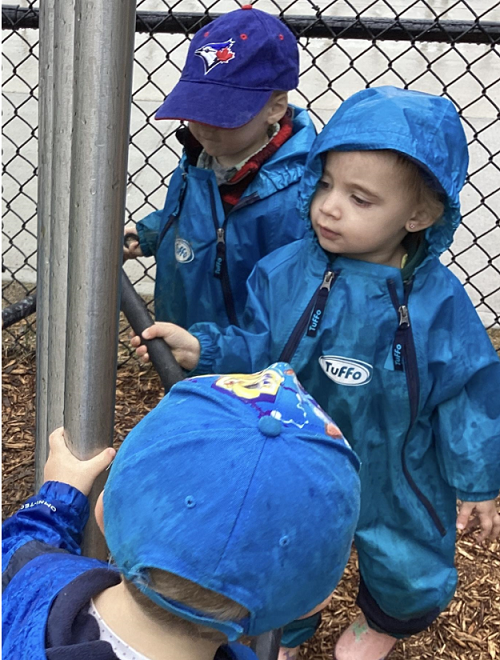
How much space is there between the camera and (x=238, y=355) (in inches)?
74.0

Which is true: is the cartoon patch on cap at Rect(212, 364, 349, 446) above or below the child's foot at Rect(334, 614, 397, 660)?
above

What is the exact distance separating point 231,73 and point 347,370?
3.27 feet

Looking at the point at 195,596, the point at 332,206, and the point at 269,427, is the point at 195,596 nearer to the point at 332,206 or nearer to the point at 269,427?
the point at 269,427

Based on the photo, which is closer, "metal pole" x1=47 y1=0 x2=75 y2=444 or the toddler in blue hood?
"metal pole" x1=47 y1=0 x2=75 y2=444

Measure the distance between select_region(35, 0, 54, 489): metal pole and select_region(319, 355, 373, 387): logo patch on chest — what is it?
0.74 m

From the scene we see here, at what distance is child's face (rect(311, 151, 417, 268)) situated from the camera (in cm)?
174

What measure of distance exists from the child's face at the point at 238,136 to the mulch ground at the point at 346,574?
148 cm

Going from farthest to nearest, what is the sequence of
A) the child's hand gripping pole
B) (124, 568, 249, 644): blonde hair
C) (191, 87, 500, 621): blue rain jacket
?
1. (191, 87, 500, 621): blue rain jacket
2. the child's hand gripping pole
3. (124, 568, 249, 644): blonde hair

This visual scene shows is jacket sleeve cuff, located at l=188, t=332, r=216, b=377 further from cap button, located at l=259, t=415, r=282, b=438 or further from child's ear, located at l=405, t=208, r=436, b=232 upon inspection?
cap button, located at l=259, t=415, r=282, b=438

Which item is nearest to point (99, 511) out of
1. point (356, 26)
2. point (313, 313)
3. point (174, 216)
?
point (313, 313)

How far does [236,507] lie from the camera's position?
3.08 ft

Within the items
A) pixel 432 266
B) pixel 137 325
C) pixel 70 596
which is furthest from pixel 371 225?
pixel 70 596

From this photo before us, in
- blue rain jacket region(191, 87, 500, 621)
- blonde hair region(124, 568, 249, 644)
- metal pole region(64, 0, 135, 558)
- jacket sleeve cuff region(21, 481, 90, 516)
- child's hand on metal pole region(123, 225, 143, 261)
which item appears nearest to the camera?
metal pole region(64, 0, 135, 558)

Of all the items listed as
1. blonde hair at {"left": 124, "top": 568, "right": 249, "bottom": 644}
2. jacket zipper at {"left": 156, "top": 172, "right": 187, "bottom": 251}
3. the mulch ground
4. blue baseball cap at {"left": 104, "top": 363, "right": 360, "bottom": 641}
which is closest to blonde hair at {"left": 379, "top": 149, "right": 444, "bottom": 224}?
blue baseball cap at {"left": 104, "top": 363, "right": 360, "bottom": 641}
